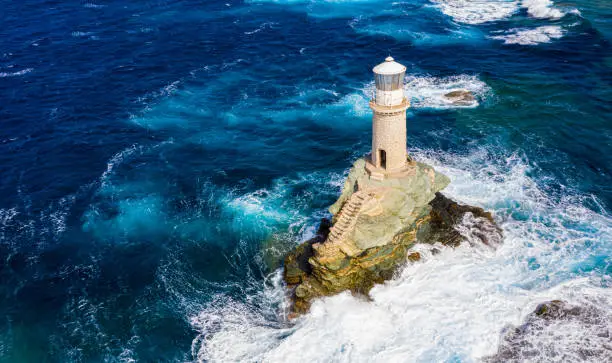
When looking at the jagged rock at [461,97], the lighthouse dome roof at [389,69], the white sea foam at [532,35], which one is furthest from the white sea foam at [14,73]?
the white sea foam at [532,35]

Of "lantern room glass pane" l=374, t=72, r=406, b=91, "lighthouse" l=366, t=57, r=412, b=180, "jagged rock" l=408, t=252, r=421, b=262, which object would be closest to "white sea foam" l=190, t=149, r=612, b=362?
"jagged rock" l=408, t=252, r=421, b=262

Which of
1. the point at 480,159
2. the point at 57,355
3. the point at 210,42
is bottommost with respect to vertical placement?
the point at 57,355

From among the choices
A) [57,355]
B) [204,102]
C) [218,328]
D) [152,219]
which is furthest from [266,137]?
[57,355]

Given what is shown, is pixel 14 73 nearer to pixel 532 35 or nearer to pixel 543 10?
pixel 532 35

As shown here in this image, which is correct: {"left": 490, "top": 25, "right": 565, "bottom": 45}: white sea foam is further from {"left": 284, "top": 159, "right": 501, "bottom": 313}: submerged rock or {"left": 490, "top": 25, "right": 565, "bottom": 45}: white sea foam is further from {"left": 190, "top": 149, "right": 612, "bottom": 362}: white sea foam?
{"left": 284, "top": 159, "right": 501, "bottom": 313}: submerged rock

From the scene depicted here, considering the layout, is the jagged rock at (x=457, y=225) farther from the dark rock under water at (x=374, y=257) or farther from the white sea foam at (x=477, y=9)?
Result: the white sea foam at (x=477, y=9)

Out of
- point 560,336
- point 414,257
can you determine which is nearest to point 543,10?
point 414,257

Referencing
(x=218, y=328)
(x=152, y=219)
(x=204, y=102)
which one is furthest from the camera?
(x=204, y=102)

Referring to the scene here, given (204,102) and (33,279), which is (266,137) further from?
(33,279)
